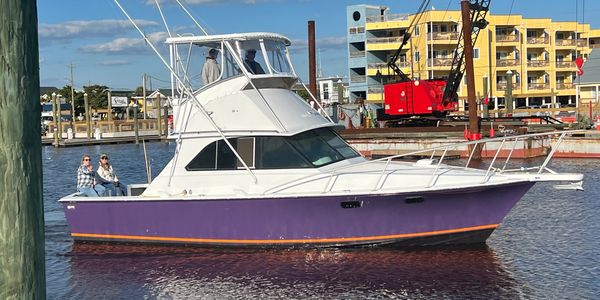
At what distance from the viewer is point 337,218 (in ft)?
41.7

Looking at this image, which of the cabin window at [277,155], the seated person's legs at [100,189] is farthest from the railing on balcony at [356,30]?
the cabin window at [277,155]

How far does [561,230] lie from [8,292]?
44.1 ft

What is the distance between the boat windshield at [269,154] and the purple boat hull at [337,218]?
1036mm

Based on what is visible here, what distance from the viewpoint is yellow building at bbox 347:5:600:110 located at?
7425cm

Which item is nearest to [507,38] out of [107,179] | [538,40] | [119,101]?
[538,40]

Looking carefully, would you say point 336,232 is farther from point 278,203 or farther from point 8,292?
point 8,292

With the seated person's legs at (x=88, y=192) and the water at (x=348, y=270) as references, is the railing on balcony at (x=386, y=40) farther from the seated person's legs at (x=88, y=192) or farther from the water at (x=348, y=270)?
the seated person's legs at (x=88, y=192)

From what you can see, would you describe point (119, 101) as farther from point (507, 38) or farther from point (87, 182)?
point (87, 182)

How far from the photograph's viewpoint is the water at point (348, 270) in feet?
35.4

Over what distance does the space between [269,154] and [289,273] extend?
8.83 ft

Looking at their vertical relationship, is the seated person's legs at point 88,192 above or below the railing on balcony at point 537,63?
below

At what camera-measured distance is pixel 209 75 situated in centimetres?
1491

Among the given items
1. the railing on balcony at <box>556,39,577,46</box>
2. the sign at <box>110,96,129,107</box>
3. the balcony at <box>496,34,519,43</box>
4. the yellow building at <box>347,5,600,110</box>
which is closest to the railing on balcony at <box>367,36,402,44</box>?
the yellow building at <box>347,5,600,110</box>

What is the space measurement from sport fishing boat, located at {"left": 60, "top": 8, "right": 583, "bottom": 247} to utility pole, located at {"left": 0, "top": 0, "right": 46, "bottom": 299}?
892cm
